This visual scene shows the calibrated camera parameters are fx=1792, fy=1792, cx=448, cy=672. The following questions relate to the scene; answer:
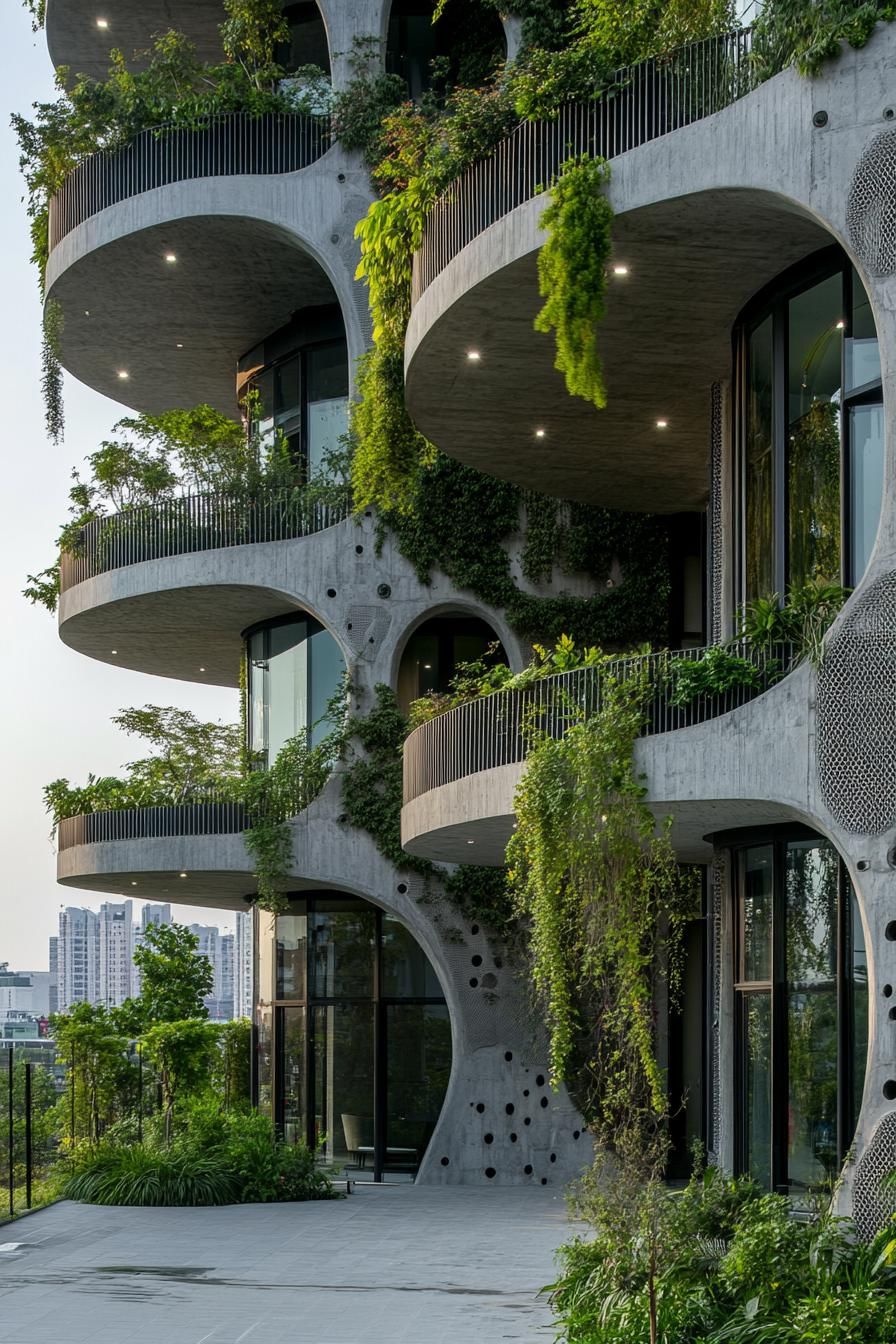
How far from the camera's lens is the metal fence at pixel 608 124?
578 inches

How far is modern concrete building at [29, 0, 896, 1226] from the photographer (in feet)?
45.4

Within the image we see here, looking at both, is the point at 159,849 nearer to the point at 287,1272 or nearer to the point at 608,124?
the point at 287,1272

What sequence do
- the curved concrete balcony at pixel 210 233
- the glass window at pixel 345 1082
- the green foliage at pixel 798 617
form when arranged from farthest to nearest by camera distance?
1. the curved concrete balcony at pixel 210 233
2. the glass window at pixel 345 1082
3. the green foliage at pixel 798 617

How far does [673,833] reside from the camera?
16.8 metres

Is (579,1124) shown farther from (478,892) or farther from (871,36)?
(871,36)

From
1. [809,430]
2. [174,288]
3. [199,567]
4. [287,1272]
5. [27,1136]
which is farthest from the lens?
[174,288]

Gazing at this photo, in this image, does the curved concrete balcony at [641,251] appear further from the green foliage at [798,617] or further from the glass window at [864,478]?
the green foliage at [798,617]

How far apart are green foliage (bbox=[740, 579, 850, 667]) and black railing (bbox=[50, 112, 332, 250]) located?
14244 mm

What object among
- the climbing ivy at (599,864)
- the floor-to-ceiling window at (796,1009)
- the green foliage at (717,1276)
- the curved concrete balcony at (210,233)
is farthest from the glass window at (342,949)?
the green foliage at (717,1276)

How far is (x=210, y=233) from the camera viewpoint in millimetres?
26703

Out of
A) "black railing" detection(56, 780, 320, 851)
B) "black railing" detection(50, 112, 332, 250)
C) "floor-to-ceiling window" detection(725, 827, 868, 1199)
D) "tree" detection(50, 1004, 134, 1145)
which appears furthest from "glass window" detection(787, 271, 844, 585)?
"tree" detection(50, 1004, 134, 1145)

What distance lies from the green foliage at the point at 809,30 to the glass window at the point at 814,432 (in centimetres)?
198

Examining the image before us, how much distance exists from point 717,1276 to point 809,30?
927cm

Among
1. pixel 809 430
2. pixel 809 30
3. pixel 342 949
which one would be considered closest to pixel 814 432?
pixel 809 430
